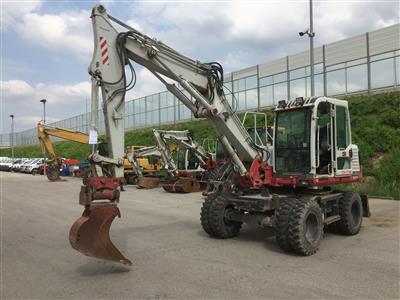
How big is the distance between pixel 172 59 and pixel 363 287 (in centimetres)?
548

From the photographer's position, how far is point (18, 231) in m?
11.1

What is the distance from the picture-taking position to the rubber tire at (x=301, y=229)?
317 inches

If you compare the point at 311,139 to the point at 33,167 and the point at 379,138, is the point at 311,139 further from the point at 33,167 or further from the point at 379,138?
the point at 33,167

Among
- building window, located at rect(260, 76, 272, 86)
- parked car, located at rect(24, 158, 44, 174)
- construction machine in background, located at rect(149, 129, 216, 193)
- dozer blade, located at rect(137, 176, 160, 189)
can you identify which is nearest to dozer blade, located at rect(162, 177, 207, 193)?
construction machine in background, located at rect(149, 129, 216, 193)

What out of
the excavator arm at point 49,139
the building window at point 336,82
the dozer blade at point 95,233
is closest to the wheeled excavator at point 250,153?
the dozer blade at point 95,233

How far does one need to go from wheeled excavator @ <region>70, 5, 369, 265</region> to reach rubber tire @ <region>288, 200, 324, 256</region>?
0.06 ft

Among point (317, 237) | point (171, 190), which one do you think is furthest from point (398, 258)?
point (171, 190)

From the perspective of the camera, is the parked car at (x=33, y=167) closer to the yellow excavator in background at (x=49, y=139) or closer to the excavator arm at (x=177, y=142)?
the yellow excavator in background at (x=49, y=139)

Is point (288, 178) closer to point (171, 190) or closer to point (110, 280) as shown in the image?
point (110, 280)

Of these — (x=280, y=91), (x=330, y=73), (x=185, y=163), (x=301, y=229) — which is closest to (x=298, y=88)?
(x=280, y=91)

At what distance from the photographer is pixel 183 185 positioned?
2166 centimetres

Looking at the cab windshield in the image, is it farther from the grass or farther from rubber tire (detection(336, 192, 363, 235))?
the grass

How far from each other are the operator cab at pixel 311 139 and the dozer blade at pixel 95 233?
4413 mm

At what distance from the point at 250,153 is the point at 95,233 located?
Result: 14.7 feet
